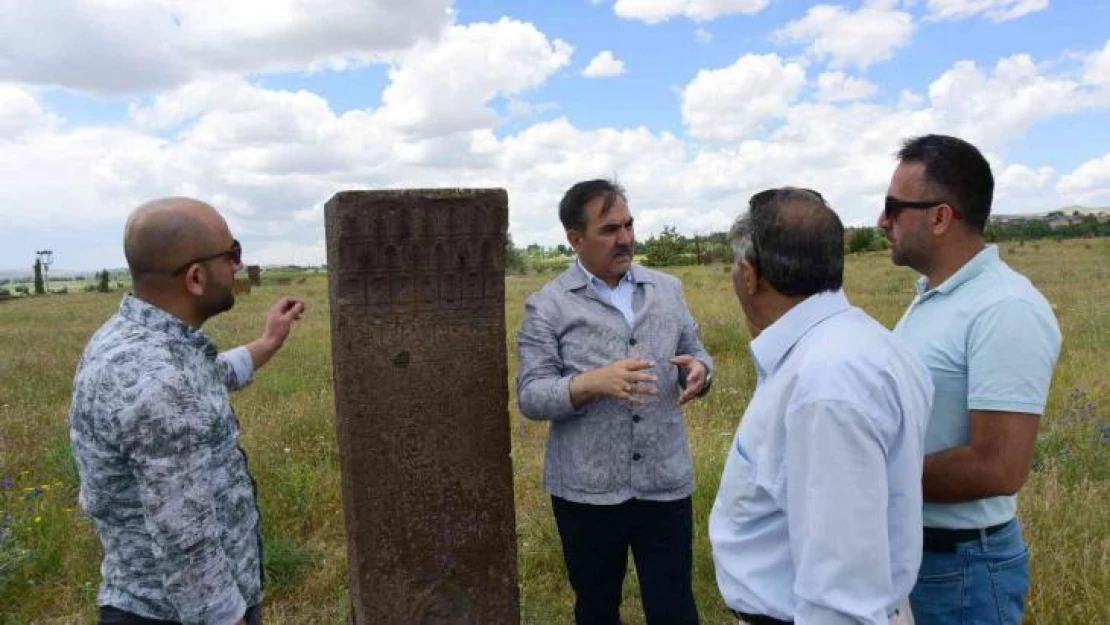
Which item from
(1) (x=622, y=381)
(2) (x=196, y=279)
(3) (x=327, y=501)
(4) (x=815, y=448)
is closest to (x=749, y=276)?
(4) (x=815, y=448)

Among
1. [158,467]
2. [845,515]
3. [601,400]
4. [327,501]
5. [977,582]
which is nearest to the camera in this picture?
[845,515]

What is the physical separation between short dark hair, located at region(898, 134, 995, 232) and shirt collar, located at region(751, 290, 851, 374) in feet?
2.07

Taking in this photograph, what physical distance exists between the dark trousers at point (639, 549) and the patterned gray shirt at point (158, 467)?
1.24 m

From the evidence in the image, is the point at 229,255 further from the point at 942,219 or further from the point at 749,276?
the point at 942,219

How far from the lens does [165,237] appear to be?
6.79 feet

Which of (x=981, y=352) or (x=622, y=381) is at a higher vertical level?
(x=981, y=352)

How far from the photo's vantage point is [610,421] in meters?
2.99

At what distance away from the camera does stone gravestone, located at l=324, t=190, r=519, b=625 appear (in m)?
2.96

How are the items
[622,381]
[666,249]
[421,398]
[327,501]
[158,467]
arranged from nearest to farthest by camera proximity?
[158,467] < [622,381] < [421,398] < [327,501] < [666,249]

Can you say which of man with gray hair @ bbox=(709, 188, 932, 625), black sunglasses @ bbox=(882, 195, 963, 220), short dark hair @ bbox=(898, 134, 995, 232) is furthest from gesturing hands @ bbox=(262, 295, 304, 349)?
short dark hair @ bbox=(898, 134, 995, 232)

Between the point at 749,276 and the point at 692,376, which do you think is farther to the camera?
the point at 692,376

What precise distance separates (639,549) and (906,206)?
1.55 meters

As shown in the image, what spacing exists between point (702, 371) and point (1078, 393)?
4.80 metres

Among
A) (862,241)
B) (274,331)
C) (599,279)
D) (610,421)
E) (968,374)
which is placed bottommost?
(610,421)
